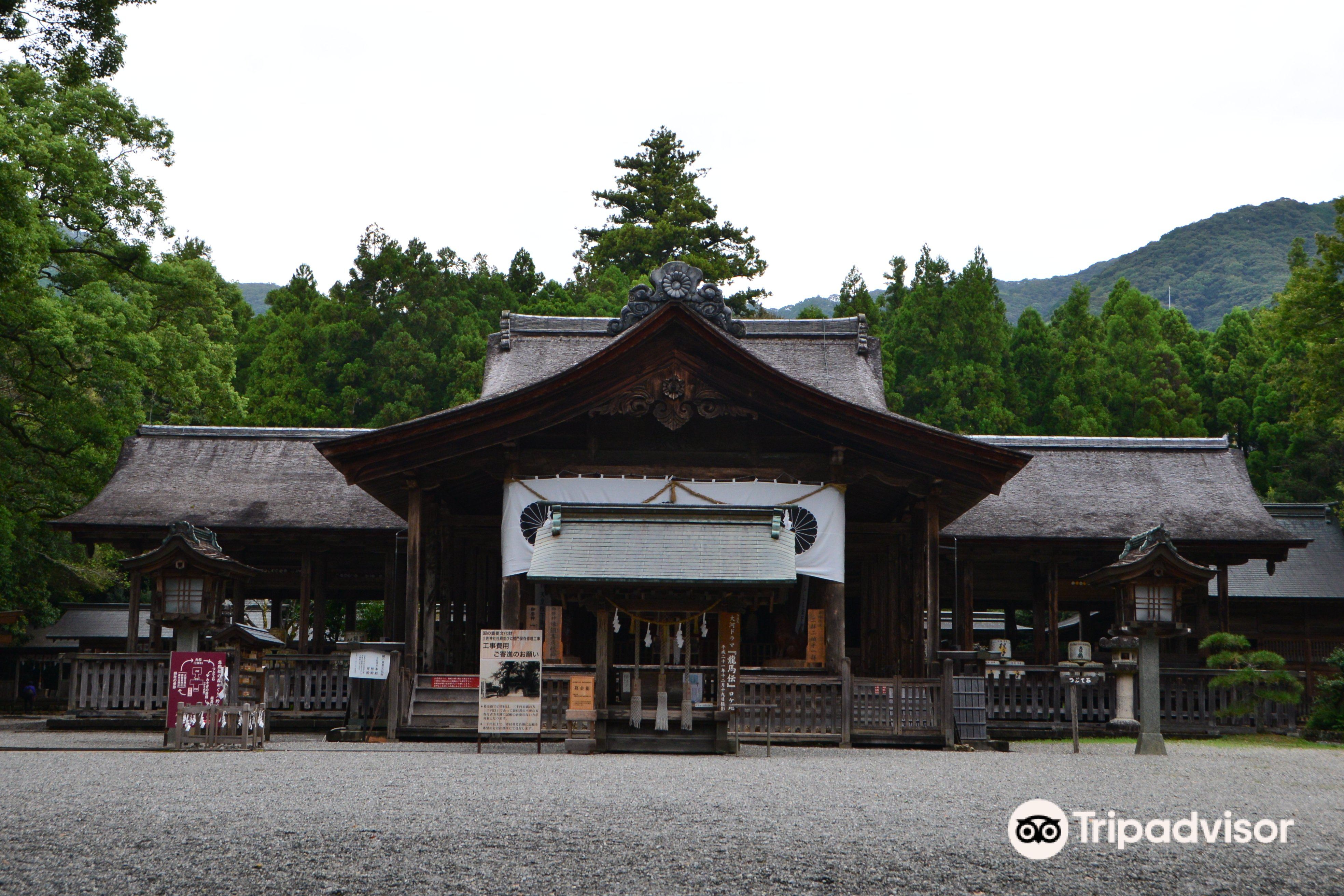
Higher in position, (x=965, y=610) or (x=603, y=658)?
(x=965, y=610)

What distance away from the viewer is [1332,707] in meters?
17.5

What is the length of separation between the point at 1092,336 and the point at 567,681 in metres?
32.9

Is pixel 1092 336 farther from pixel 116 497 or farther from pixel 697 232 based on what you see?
pixel 116 497

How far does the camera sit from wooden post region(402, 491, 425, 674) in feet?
54.2

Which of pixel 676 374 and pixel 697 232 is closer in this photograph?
pixel 676 374

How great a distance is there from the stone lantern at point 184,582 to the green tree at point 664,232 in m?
34.2

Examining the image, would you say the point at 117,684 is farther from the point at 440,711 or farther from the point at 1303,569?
the point at 1303,569

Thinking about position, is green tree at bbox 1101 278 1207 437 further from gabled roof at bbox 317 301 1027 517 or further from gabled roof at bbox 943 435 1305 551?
gabled roof at bbox 317 301 1027 517

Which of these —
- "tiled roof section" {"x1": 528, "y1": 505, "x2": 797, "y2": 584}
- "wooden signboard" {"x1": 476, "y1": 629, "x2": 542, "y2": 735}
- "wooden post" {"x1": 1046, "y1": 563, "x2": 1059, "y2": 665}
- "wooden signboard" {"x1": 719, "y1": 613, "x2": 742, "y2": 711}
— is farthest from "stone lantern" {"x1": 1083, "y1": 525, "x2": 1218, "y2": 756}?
"wooden signboard" {"x1": 476, "y1": 629, "x2": 542, "y2": 735}

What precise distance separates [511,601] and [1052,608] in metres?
9.81

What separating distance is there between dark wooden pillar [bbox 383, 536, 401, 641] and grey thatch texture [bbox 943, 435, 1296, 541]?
9.21 metres

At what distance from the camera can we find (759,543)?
14.4 metres

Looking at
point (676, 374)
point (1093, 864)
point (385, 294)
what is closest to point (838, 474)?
point (676, 374)

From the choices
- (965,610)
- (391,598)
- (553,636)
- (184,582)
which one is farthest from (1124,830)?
(391,598)
